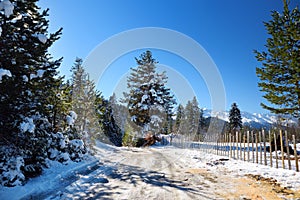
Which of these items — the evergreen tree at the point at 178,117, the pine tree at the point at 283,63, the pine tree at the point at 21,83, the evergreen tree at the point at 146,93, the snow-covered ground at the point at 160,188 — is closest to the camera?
the snow-covered ground at the point at 160,188

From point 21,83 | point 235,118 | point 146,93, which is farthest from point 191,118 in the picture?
point 21,83

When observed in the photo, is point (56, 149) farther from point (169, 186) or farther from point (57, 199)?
point (169, 186)

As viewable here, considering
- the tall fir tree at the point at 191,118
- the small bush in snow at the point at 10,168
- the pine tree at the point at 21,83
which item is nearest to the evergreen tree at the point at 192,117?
the tall fir tree at the point at 191,118

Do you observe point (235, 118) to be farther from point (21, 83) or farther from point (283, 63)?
point (21, 83)

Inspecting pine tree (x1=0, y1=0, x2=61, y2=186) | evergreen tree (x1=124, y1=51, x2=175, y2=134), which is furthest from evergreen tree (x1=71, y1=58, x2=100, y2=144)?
pine tree (x1=0, y1=0, x2=61, y2=186)

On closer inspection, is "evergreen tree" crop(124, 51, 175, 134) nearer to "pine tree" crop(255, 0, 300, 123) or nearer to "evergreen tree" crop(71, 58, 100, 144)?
"evergreen tree" crop(71, 58, 100, 144)

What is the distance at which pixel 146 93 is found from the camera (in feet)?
104

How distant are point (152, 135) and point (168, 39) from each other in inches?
580

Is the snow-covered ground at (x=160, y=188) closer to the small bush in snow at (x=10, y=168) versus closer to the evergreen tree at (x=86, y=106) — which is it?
the small bush in snow at (x=10, y=168)

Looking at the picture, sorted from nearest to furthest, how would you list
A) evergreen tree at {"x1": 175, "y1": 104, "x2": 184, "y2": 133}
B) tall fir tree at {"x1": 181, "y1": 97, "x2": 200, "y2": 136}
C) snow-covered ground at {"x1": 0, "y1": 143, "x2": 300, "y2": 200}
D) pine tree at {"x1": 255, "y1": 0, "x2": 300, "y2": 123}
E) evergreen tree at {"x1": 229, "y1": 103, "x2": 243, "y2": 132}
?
snow-covered ground at {"x1": 0, "y1": 143, "x2": 300, "y2": 200}, pine tree at {"x1": 255, "y1": 0, "x2": 300, "y2": 123}, evergreen tree at {"x1": 229, "y1": 103, "x2": 243, "y2": 132}, tall fir tree at {"x1": 181, "y1": 97, "x2": 200, "y2": 136}, evergreen tree at {"x1": 175, "y1": 104, "x2": 184, "y2": 133}

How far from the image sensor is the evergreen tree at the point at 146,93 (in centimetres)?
3053

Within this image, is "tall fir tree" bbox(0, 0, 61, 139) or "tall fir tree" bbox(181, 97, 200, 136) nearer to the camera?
"tall fir tree" bbox(0, 0, 61, 139)

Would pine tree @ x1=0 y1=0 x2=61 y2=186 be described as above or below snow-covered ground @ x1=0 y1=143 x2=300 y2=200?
above

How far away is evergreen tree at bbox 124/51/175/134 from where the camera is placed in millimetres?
30531
